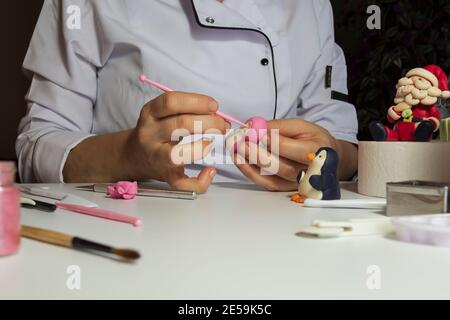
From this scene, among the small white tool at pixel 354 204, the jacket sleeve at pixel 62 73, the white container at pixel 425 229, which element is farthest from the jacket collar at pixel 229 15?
the white container at pixel 425 229

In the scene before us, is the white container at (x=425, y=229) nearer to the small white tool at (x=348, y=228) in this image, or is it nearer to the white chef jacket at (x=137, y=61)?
the small white tool at (x=348, y=228)

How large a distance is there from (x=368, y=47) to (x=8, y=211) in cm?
167

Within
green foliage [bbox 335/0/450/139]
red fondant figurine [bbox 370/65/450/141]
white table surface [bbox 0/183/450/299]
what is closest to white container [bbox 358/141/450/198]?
red fondant figurine [bbox 370/65/450/141]

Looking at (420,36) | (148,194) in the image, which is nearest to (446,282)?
(148,194)

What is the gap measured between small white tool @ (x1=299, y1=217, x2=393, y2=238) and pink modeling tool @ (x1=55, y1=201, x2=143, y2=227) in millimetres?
143

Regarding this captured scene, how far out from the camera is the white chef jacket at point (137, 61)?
88 centimetres

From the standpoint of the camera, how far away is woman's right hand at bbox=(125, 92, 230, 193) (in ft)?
1.95

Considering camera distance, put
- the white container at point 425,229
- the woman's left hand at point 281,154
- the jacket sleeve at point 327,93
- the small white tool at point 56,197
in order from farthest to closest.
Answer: the jacket sleeve at point 327,93
the woman's left hand at point 281,154
the small white tool at point 56,197
the white container at point 425,229

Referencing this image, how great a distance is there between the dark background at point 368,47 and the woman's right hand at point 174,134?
120 cm

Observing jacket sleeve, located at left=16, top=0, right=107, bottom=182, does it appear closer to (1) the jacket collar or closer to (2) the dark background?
(1) the jacket collar

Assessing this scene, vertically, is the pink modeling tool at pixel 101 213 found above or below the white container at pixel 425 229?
below

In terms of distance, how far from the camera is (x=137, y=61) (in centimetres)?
89

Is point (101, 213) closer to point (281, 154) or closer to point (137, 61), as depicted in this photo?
point (281, 154)
